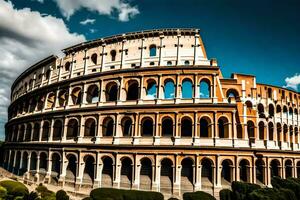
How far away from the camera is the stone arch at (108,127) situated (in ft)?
85.8

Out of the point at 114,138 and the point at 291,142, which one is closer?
the point at 114,138

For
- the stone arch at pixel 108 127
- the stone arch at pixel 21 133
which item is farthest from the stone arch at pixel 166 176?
the stone arch at pixel 21 133

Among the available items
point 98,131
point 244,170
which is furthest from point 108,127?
point 244,170

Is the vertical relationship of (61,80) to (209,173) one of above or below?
above

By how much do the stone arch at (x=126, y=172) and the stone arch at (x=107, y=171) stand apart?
3.84 ft

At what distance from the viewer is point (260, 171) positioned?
84.1 ft

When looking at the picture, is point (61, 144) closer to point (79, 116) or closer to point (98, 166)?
point (79, 116)

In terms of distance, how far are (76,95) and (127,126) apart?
8.69 m

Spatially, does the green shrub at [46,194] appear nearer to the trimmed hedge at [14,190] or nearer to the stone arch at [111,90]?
the trimmed hedge at [14,190]

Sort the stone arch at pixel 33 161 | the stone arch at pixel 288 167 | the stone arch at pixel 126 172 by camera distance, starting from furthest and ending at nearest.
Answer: the stone arch at pixel 33 161, the stone arch at pixel 288 167, the stone arch at pixel 126 172

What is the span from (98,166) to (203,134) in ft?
38.5

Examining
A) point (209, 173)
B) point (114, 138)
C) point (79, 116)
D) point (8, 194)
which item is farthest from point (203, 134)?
point (8, 194)

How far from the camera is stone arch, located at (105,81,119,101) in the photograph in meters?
27.2

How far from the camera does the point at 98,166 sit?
2475 cm
